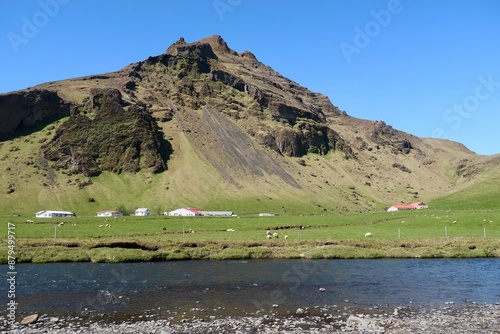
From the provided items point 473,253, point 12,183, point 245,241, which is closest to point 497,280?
point 473,253

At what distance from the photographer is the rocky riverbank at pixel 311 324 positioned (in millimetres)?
22219

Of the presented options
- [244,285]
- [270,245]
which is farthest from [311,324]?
[270,245]

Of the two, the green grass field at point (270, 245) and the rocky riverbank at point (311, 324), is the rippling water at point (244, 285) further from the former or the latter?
the green grass field at point (270, 245)

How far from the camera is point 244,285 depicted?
3519cm

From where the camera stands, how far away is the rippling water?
1115 inches

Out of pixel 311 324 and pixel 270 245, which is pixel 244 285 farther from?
pixel 270 245

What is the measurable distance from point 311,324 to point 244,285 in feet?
41.6

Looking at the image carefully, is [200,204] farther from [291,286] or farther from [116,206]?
[291,286]

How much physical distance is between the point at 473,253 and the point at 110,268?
156 feet

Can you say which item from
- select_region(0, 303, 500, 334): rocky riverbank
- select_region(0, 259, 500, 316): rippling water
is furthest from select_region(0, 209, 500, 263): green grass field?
select_region(0, 303, 500, 334): rocky riverbank

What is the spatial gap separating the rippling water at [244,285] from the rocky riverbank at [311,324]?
7.22 feet

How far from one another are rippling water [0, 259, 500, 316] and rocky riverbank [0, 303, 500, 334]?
220 cm

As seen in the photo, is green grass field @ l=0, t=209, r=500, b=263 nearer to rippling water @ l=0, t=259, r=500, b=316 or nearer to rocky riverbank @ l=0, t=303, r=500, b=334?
rippling water @ l=0, t=259, r=500, b=316

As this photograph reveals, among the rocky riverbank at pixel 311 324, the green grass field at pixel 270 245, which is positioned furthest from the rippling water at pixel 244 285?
the green grass field at pixel 270 245
